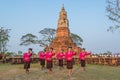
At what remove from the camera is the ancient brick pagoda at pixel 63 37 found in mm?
58875

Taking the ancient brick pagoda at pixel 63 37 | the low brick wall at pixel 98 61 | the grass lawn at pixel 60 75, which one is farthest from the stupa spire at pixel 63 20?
the grass lawn at pixel 60 75

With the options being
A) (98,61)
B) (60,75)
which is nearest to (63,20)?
(98,61)

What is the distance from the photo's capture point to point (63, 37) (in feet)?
199

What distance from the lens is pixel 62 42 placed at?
5916 centimetres

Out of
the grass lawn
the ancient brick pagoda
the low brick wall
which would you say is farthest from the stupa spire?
the grass lawn

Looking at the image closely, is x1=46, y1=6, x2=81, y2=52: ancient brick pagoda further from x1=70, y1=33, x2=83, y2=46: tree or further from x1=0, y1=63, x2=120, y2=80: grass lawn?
x1=0, y1=63, x2=120, y2=80: grass lawn

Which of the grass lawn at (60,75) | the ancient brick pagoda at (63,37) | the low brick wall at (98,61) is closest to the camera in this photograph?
→ the grass lawn at (60,75)

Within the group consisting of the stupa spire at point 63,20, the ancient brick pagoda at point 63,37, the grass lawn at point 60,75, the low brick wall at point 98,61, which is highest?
the stupa spire at point 63,20

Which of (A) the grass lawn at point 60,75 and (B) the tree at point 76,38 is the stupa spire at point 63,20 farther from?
(A) the grass lawn at point 60,75

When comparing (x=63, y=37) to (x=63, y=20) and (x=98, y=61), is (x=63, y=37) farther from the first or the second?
(x=98, y=61)

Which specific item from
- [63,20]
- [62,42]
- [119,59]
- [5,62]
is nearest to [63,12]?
[63,20]

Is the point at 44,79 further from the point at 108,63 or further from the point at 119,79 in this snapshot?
the point at 108,63

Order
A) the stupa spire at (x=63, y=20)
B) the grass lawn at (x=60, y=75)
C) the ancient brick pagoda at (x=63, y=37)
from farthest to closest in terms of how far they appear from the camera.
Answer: the stupa spire at (x=63, y=20)
the ancient brick pagoda at (x=63, y=37)
the grass lawn at (x=60, y=75)

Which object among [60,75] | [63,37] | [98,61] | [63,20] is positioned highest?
[63,20]
